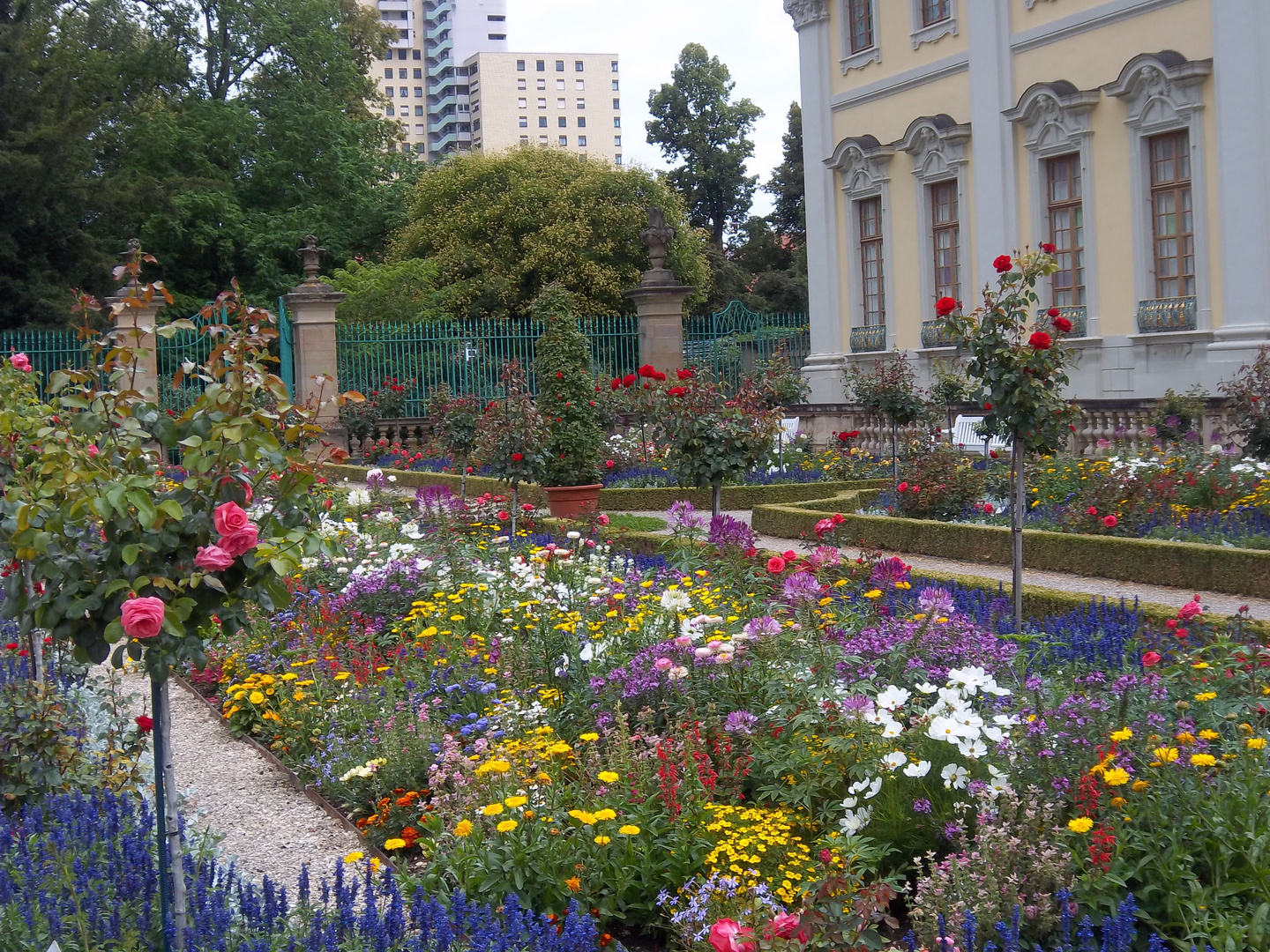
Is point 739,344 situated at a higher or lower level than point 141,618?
higher

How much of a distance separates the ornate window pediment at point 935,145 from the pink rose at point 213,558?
1711cm

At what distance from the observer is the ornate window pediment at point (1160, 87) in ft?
49.4

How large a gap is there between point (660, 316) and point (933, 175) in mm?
4634

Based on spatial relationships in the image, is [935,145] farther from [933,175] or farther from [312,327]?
[312,327]

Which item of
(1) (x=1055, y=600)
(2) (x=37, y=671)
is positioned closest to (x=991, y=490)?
(1) (x=1055, y=600)

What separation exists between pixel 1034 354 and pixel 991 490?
16.7ft

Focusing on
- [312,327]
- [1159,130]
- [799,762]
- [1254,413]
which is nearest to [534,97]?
[312,327]

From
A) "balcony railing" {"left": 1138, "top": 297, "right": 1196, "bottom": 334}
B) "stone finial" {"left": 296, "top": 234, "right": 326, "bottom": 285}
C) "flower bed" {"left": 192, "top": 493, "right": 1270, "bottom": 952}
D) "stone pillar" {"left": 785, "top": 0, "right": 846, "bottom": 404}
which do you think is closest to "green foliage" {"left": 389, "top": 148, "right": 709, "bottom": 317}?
"stone finial" {"left": 296, "top": 234, "right": 326, "bottom": 285}

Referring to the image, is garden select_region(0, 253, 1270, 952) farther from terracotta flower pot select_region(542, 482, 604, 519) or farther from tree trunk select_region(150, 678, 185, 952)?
terracotta flower pot select_region(542, 482, 604, 519)

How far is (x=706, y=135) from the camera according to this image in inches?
1751

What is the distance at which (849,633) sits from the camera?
505cm

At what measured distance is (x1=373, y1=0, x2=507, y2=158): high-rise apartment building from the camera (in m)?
106

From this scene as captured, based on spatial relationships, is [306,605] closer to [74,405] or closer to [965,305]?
[74,405]

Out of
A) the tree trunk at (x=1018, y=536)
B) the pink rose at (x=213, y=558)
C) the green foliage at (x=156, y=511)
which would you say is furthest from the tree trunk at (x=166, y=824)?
the tree trunk at (x=1018, y=536)
